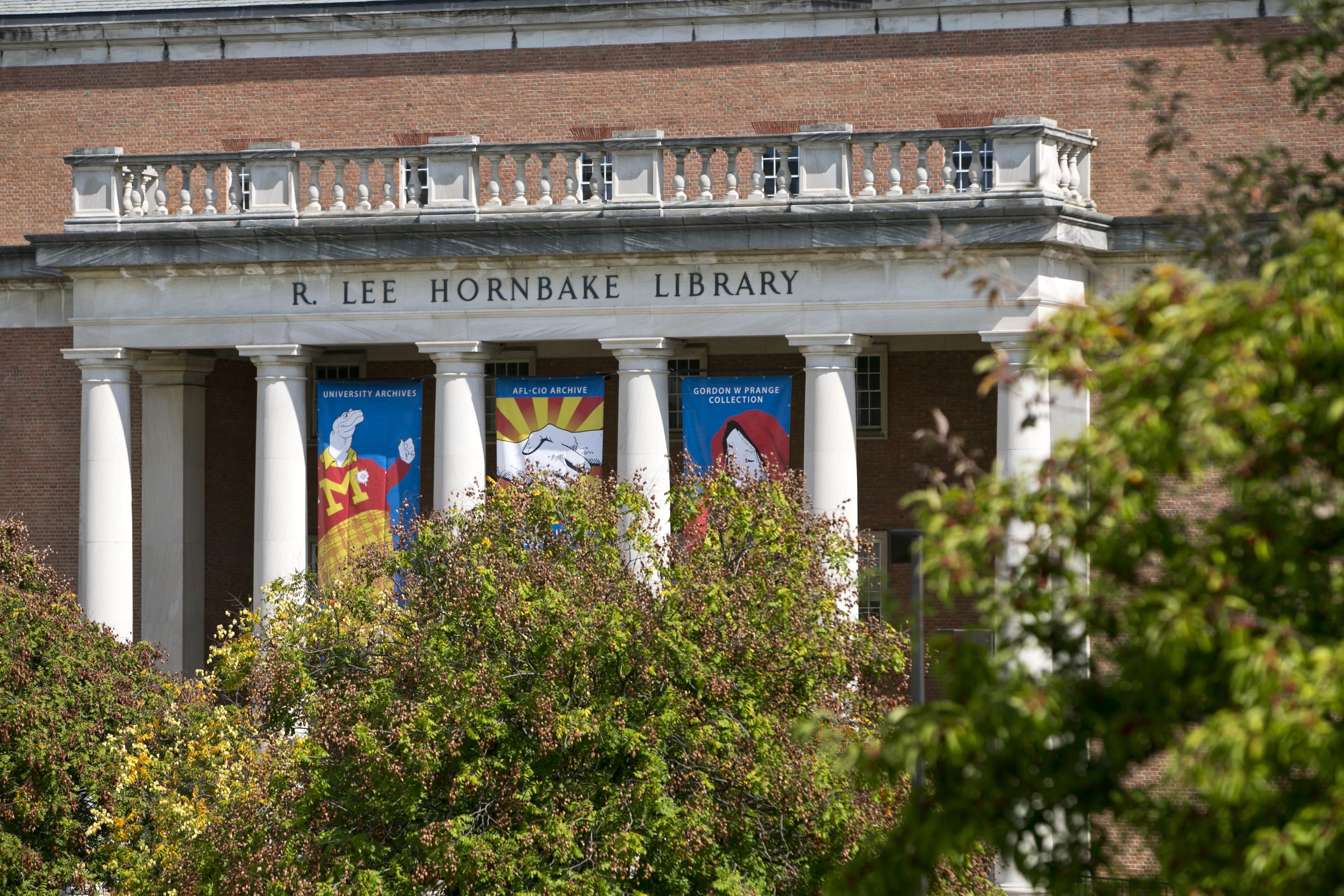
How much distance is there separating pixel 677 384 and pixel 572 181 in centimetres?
849

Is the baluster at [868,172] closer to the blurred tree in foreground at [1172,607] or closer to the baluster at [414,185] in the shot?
the baluster at [414,185]

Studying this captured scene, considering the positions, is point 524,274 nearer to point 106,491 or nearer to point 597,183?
point 597,183

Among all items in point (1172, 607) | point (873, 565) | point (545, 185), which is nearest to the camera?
point (1172, 607)

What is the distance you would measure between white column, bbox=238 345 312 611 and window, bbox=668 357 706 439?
7771 mm

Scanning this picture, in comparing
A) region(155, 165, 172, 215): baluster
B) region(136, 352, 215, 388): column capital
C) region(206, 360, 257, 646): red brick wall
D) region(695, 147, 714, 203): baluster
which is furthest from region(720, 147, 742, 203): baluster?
region(206, 360, 257, 646): red brick wall

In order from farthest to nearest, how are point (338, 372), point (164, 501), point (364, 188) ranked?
point (338, 372), point (164, 501), point (364, 188)

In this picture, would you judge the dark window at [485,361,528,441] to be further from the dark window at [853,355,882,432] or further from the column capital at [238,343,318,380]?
the dark window at [853,355,882,432]

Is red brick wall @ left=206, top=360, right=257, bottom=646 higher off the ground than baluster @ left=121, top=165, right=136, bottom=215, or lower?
lower

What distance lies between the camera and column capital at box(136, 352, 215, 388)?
3403 cm

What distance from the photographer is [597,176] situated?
102 ft

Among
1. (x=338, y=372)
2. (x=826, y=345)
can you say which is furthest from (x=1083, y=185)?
(x=338, y=372)

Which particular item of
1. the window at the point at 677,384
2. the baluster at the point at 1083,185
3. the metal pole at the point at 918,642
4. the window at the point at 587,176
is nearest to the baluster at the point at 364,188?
the window at the point at 587,176

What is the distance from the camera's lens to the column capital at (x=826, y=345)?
99.5 ft

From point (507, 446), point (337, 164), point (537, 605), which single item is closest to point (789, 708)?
point (537, 605)
